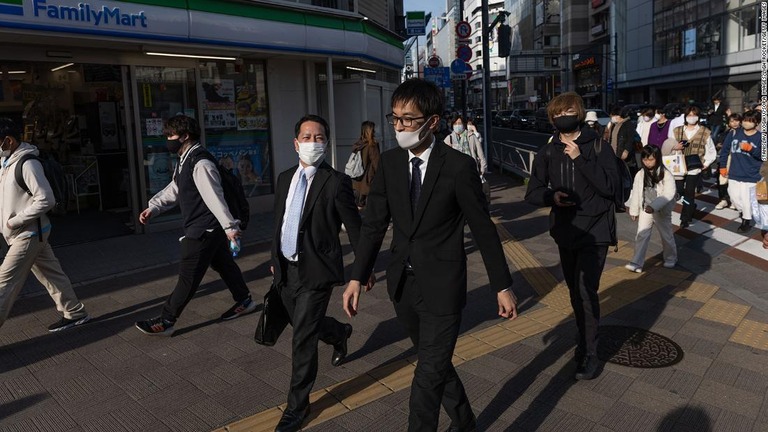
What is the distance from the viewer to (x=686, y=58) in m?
45.3

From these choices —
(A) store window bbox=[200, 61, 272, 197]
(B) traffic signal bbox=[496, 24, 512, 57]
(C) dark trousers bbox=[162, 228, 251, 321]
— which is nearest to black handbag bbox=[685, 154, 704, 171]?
(A) store window bbox=[200, 61, 272, 197]

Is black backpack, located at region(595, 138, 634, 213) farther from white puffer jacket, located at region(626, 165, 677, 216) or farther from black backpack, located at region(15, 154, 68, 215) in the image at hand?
black backpack, located at region(15, 154, 68, 215)

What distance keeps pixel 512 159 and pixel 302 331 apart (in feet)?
49.1

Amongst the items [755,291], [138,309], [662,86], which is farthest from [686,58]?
[138,309]

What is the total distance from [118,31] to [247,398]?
5.61 meters

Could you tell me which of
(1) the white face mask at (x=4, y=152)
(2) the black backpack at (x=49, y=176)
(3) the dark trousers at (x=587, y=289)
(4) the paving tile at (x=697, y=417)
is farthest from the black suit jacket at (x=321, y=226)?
(1) the white face mask at (x=4, y=152)

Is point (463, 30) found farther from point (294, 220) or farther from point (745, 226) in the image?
point (294, 220)

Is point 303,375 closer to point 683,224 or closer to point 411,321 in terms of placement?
point 411,321

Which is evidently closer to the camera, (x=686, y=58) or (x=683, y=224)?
(x=683, y=224)

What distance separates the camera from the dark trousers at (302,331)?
3.58m

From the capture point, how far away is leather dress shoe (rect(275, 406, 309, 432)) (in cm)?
353

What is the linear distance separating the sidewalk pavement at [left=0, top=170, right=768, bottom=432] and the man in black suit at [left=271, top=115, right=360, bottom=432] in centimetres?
48

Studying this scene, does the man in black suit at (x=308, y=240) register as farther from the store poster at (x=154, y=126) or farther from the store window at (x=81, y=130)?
the store window at (x=81, y=130)

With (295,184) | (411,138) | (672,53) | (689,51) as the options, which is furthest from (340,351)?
(672,53)
